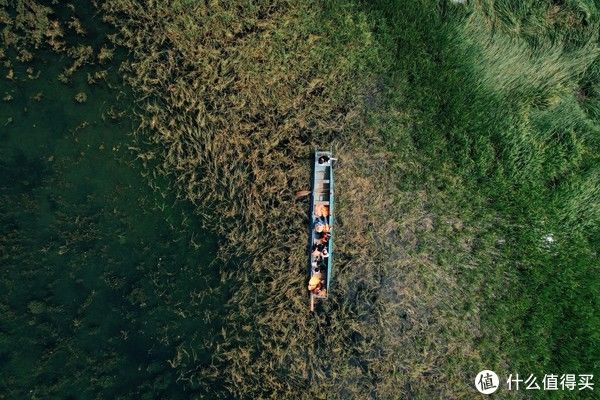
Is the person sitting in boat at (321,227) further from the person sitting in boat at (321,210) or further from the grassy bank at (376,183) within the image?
the grassy bank at (376,183)

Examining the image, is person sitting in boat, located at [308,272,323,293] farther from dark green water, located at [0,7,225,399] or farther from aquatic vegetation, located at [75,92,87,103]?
aquatic vegetation, located at [75,92,87,103]

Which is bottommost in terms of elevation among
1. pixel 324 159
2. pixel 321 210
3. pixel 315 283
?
pixel 315 283

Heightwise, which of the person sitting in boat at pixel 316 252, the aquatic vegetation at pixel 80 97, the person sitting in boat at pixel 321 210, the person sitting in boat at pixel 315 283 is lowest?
the person sitting in boat at pixel 315 283

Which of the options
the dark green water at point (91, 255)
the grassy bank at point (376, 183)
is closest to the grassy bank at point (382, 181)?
the grassy bank at point (376, 183)

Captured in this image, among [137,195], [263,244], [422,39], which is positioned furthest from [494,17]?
[137,195]

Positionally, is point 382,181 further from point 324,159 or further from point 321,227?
point 321,227

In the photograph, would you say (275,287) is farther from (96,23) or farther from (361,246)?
(96,23)

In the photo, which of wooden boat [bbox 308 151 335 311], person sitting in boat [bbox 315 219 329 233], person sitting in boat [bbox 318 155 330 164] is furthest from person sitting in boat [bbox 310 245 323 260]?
person sitting in boat [bbox 318 155 330 164]

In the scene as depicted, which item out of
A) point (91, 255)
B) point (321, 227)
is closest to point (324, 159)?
point (321, 227)
